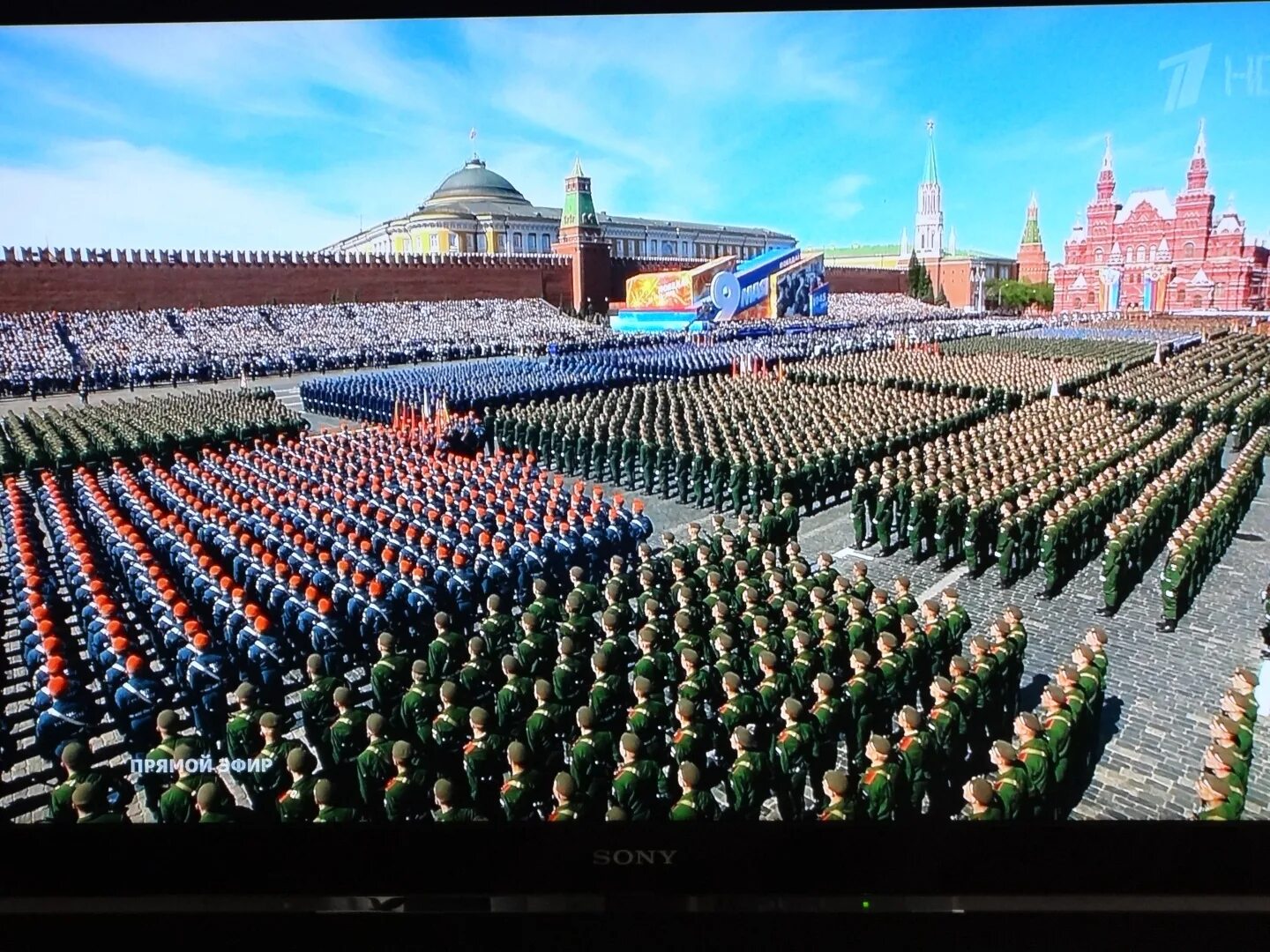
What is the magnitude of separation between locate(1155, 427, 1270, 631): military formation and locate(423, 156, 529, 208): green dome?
22.8 ft

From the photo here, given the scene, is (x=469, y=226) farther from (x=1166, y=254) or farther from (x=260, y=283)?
(x=260, y=283)

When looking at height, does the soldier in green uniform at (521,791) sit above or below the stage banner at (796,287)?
below

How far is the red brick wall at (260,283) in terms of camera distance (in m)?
14.8

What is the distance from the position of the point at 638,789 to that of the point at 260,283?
27.2 metres

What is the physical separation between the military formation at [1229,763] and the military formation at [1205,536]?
315 centimetres

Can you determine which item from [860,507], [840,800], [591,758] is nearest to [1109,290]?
[860,507]

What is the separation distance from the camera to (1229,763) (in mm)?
3699

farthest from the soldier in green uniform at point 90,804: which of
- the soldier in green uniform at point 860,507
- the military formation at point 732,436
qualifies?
the military formation at point 732,436

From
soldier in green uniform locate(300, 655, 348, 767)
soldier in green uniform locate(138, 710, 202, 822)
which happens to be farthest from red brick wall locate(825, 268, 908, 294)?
A: soldier in green uniform locate(138, 710, 202, 822)

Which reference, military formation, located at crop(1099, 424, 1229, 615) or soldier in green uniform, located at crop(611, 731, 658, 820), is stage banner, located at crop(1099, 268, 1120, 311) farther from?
soldier in green uniform, located at crop(611, 731, 658, 820)

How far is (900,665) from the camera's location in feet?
17.9

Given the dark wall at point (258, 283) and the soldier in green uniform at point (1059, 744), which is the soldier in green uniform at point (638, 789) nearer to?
the soldier in green uniform at point (1059, 744)

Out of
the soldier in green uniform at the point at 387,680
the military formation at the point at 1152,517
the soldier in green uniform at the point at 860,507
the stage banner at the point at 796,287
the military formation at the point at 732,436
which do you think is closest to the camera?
the soldier in green uniform at the point at 387,680

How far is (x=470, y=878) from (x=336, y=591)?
409 centimetres
